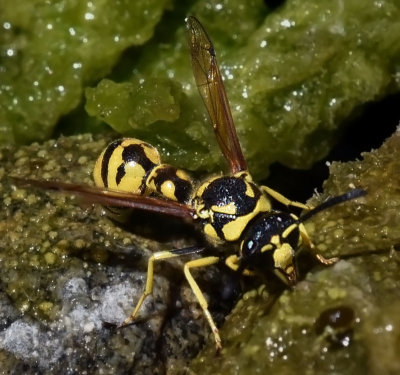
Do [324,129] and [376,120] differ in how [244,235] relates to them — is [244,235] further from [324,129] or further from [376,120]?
[376,120]

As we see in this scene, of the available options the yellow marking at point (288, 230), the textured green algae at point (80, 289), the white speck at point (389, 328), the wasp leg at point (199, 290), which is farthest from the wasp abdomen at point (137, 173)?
the white speck at point (389, 328)

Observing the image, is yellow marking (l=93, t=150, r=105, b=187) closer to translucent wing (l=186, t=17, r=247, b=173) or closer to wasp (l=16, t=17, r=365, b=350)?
wasp (l=16, t=17, r=365, b=350)

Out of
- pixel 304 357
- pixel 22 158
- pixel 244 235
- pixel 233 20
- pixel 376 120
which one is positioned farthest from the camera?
pixel 376 120

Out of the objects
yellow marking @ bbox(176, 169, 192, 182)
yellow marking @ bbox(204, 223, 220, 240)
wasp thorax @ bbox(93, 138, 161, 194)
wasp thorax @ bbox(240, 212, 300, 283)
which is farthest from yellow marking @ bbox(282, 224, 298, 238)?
wasp thorax @ bbox(93, 138, 161, 194)

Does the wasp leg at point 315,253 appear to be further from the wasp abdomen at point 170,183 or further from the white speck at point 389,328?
the wasp abdomen at point 170,183

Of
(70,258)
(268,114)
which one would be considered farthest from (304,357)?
(268,114)

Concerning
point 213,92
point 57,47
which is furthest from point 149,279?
point 57,47
